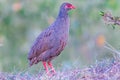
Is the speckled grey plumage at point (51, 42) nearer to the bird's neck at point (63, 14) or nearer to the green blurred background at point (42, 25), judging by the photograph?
the bird's neck at point (63, 14)

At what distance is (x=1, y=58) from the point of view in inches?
787

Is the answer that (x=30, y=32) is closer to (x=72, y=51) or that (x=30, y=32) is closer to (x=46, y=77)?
(x=72, y=51)

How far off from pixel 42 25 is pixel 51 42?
10643mm

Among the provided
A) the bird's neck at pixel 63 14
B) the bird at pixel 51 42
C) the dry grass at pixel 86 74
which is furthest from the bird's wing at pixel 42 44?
the dry grass at pixel 86 74

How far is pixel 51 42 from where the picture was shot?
1089 centimetres

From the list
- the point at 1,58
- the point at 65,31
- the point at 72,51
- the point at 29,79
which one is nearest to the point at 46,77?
the point at 29,79

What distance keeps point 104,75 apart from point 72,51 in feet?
41.0

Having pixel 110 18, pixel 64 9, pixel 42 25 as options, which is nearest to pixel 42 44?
pixel 64 9

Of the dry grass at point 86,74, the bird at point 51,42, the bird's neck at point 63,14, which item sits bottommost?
the dry grass at point 86,74

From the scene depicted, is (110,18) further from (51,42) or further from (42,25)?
(42,25)

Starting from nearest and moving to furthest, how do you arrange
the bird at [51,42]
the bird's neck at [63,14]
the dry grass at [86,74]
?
the dry grass at [86,74], the bird at [51,42], the bird's neck at [63,14]

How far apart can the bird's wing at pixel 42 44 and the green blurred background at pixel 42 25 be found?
8.98 meters

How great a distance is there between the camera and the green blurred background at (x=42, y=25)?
2084 cm

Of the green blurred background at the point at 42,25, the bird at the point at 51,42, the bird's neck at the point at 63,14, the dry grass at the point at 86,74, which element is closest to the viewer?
the dry grass at the point at 86,74
